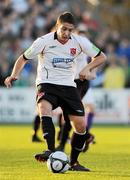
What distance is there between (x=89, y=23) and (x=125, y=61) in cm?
186

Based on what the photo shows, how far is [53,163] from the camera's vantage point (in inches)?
423

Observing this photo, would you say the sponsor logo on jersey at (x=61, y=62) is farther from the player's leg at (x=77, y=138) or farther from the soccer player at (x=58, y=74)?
the player's leg at (x=77, y=138)

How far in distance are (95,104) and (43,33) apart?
3.79 metres

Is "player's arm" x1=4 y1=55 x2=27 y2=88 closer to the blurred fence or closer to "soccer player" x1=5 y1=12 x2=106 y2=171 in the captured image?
"soccer player" x1=5 y1=12 x2=106 y2=171

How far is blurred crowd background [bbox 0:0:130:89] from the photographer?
26.4 m

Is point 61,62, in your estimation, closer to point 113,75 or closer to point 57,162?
point 57,162

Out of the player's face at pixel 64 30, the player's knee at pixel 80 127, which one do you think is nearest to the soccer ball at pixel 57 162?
the player's knee at pixel 80 127

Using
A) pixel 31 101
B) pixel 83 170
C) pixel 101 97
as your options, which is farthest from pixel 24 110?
pixel 83 170

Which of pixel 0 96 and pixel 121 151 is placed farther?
pixel 0 96

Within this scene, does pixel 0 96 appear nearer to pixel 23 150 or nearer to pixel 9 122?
pixel 9 122

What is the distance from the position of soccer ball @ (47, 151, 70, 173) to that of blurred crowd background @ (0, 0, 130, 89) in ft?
46.2

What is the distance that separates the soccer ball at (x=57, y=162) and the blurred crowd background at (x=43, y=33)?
14072 mm

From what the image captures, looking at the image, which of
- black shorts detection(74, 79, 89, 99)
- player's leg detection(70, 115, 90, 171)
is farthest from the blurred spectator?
player's leg detection(70, 115, 90, 171)

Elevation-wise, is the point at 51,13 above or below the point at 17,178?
above
